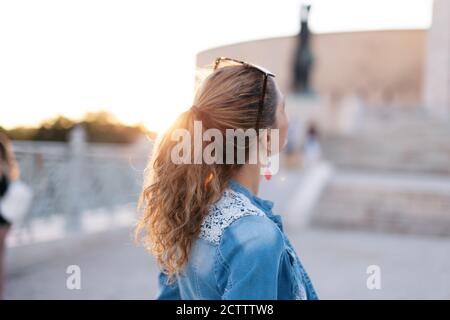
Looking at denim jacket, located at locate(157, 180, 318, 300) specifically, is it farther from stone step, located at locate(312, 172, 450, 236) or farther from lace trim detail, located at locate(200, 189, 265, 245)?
stone step, located at locate(312, 172, 450, 236)

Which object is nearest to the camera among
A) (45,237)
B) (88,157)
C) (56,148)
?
(45,237)

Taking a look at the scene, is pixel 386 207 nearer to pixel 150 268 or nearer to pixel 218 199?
pixel 150 268

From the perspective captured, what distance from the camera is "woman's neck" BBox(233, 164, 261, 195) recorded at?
1.52 meters

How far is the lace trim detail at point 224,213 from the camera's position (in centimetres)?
141

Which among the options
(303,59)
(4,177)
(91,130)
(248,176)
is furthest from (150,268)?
(303,59)

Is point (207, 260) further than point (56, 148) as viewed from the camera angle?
No

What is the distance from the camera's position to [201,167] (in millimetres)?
1486

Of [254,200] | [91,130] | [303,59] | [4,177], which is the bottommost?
[4,177]

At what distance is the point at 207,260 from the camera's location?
4.71 ft

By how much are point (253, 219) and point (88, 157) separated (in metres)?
6.68

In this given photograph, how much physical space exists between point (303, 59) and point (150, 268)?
17.8 metres

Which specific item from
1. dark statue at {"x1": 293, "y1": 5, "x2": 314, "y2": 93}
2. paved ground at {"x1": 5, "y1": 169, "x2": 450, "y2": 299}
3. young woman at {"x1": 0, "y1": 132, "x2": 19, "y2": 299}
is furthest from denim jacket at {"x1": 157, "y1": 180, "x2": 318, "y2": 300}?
dark statue at {"x1": 293, "y1": 5, "x2": 314, "y2": 93}

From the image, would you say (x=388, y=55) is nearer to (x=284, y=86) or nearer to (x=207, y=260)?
(x=284, y=86)

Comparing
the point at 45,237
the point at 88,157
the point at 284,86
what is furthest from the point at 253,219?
the point at 284,86
